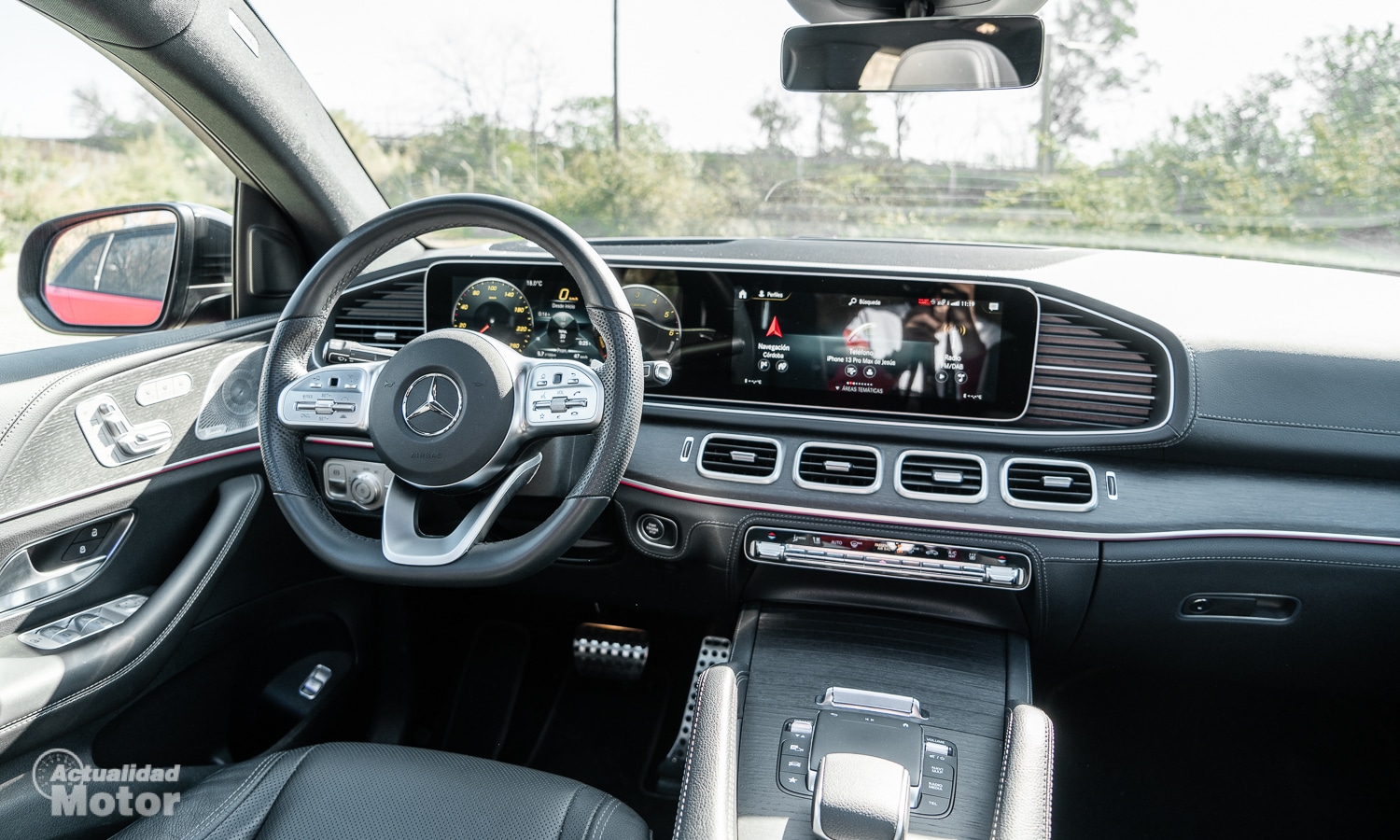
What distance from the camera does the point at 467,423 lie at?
63.9 inches

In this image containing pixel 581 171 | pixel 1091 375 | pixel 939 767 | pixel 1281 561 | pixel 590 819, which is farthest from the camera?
pixel 581 171

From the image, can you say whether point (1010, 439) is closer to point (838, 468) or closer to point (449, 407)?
point (838, 468)

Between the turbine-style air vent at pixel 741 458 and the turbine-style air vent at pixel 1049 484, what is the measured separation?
1.70 ft

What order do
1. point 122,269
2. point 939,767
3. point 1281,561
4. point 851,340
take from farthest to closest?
point 122,269 < point 851,340 < point 1281,561 < point 939,767

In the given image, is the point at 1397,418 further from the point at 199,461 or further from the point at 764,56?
the point at 199,461

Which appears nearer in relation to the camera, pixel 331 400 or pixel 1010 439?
pixel 331 400

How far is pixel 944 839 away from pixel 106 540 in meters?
1.83

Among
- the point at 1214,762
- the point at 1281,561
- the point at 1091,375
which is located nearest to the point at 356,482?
the point at 1091,375

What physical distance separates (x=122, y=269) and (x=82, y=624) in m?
1.02

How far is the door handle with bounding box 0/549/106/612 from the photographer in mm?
1712

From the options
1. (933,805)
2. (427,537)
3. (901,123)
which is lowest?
(933,805)

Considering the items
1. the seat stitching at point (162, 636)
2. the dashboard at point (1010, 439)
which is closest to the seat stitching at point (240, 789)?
the seat stitching at point (162, 636)

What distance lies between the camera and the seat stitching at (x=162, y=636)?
165 centimetres

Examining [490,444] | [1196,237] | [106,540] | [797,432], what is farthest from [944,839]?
[106,540]
